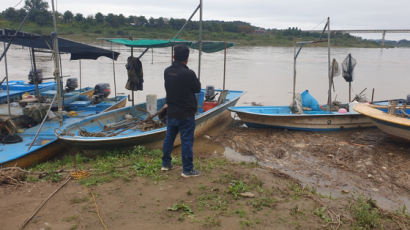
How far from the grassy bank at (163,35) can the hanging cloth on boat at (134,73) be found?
20.4 metres

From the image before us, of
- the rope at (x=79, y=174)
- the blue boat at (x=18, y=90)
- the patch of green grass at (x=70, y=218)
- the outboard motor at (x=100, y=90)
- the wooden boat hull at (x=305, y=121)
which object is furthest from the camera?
the outboard motor at (x=100, y=90)

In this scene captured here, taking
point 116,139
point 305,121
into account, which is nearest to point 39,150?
point 116,139

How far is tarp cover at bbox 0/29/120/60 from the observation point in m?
5.64

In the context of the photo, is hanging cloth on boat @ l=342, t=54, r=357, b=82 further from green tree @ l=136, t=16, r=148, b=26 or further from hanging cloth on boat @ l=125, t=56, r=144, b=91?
green tree @ l=136, t=16, r=148, b=26

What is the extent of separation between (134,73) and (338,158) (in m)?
4.56

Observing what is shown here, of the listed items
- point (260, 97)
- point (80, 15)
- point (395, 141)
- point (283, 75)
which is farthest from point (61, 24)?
point (395, 141)

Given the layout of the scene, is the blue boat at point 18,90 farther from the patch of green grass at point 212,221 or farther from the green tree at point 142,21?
the green tree at point 142,21

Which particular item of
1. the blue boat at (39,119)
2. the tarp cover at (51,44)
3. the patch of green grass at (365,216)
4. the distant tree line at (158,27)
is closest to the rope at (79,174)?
the blue boat at (39,119)

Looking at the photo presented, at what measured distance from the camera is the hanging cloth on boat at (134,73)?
6.76 m

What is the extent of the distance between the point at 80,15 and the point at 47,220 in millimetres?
41423

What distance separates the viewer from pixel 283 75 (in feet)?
63.3

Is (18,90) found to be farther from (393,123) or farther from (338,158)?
(393,123)

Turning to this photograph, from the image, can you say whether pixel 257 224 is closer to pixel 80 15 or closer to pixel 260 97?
pixel 260 97

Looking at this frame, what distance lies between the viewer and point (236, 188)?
11.8 feet
